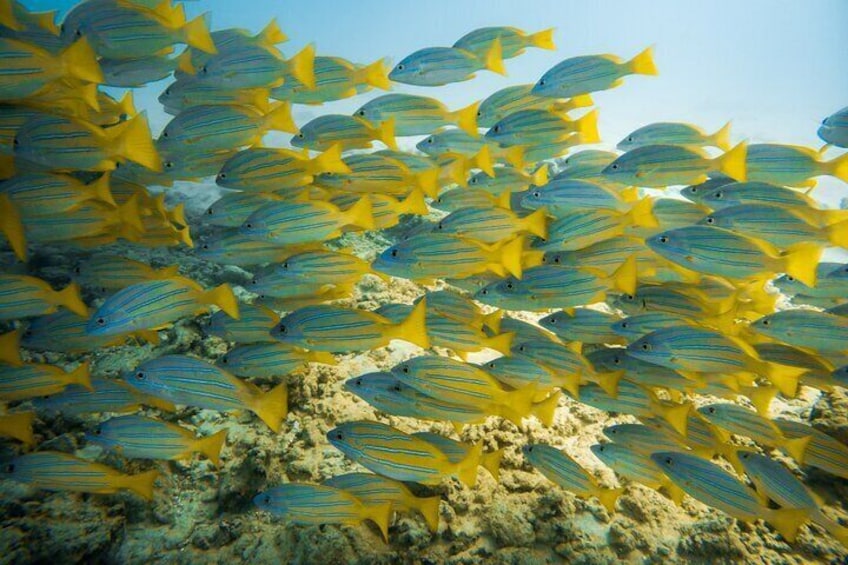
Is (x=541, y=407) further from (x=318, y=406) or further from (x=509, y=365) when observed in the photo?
(x=318, y=406)

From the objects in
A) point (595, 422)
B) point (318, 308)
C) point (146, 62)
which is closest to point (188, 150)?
point (146, 62)

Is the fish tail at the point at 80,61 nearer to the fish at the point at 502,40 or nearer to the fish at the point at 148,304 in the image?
the fish at the point at 148,304

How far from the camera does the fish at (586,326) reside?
326cm

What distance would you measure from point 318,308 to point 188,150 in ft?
6.52

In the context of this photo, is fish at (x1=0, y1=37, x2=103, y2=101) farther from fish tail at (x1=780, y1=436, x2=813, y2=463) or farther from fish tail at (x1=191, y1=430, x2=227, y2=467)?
fish tail at (x1=780, y1=436, x2=813, y2=463)

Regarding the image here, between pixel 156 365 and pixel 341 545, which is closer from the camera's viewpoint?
pixel 156 365

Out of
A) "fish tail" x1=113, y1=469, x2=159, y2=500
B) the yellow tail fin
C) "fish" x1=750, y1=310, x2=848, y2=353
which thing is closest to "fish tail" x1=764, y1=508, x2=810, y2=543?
"fish" x1=750, y1=310, x2=848, y2=353

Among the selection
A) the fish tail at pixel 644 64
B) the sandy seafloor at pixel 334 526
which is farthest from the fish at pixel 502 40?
the sandy seafloor at pixel 334 526

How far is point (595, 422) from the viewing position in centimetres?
420

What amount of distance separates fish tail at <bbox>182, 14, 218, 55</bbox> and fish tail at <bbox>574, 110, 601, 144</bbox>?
340 centimetres

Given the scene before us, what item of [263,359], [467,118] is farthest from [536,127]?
[263,359]

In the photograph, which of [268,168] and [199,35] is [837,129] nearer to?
[268,168]

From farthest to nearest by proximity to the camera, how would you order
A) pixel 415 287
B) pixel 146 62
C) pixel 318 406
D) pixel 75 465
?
pixel 415 287
pixel 146 62
pixel 318 406
pixel 75 465

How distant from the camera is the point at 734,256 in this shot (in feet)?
9.21
